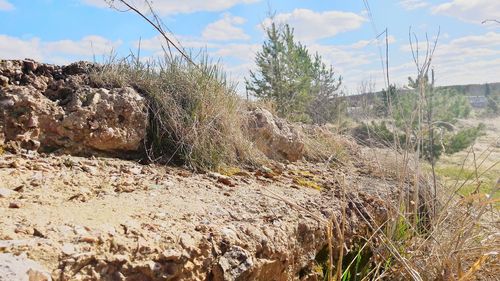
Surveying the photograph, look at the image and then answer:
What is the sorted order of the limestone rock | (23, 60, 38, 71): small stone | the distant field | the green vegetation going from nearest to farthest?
the limestone rock < the distant field < (23, 60, 38, 71): small stone < the green vegetation

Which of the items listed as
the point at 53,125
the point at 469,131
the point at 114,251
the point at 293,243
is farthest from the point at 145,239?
the point at 469,131

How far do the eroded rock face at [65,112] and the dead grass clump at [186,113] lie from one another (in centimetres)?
12

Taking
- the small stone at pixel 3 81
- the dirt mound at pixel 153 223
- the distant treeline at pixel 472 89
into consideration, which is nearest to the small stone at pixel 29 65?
the small stone at pixel 3 81

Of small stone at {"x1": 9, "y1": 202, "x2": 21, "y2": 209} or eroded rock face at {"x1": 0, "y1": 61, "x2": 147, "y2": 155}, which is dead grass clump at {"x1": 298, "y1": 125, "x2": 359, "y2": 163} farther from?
small stone at {"x1": 9, "y1": 202, "x2": 21, "y2": 209}

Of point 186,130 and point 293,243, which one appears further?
point 186,130

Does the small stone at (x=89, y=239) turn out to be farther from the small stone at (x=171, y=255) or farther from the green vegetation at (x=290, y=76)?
the green vegetation at (x=290, y=76)

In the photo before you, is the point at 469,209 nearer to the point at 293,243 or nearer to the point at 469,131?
the point at 293,243

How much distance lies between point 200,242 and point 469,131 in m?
10.2

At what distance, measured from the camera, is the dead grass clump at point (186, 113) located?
288 centimetres

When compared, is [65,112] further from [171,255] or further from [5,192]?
[171,255]

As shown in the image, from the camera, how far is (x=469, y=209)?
89.5 inches

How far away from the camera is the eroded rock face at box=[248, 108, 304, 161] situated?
3.68 meters

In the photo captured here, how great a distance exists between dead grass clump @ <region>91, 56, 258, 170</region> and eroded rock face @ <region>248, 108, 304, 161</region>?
20 cm

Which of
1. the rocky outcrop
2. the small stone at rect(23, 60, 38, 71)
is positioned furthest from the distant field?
the small stone at rect(23, 60, 38, 71)
